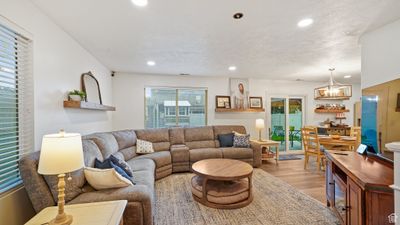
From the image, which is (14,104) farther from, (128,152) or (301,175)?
(301,175)

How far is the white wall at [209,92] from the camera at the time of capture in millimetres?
5133

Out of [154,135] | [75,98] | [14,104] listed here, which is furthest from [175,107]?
[14,104]

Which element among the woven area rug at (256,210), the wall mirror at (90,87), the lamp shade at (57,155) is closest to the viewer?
the lamp shade at (57,155)

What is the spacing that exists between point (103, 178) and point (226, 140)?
342cm

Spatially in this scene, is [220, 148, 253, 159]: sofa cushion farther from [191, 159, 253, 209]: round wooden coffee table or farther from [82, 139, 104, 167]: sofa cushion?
[82, 139, 104, 167]: sofa cushion

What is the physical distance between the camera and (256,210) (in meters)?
2.60

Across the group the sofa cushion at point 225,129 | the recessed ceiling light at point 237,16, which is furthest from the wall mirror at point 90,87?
the sofa cushion at point 225,129

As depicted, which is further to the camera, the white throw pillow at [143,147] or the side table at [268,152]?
the side table at [268,152]

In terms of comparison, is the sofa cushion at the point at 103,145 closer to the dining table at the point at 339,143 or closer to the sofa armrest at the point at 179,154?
the sofa armrest at the point at 179,154

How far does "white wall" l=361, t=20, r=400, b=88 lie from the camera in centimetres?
222

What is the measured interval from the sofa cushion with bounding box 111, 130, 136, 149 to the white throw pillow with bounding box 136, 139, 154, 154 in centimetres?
12

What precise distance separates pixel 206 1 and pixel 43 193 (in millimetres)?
2329

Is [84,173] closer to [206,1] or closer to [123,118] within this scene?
[206,1]

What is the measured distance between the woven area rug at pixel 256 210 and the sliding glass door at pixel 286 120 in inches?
125
